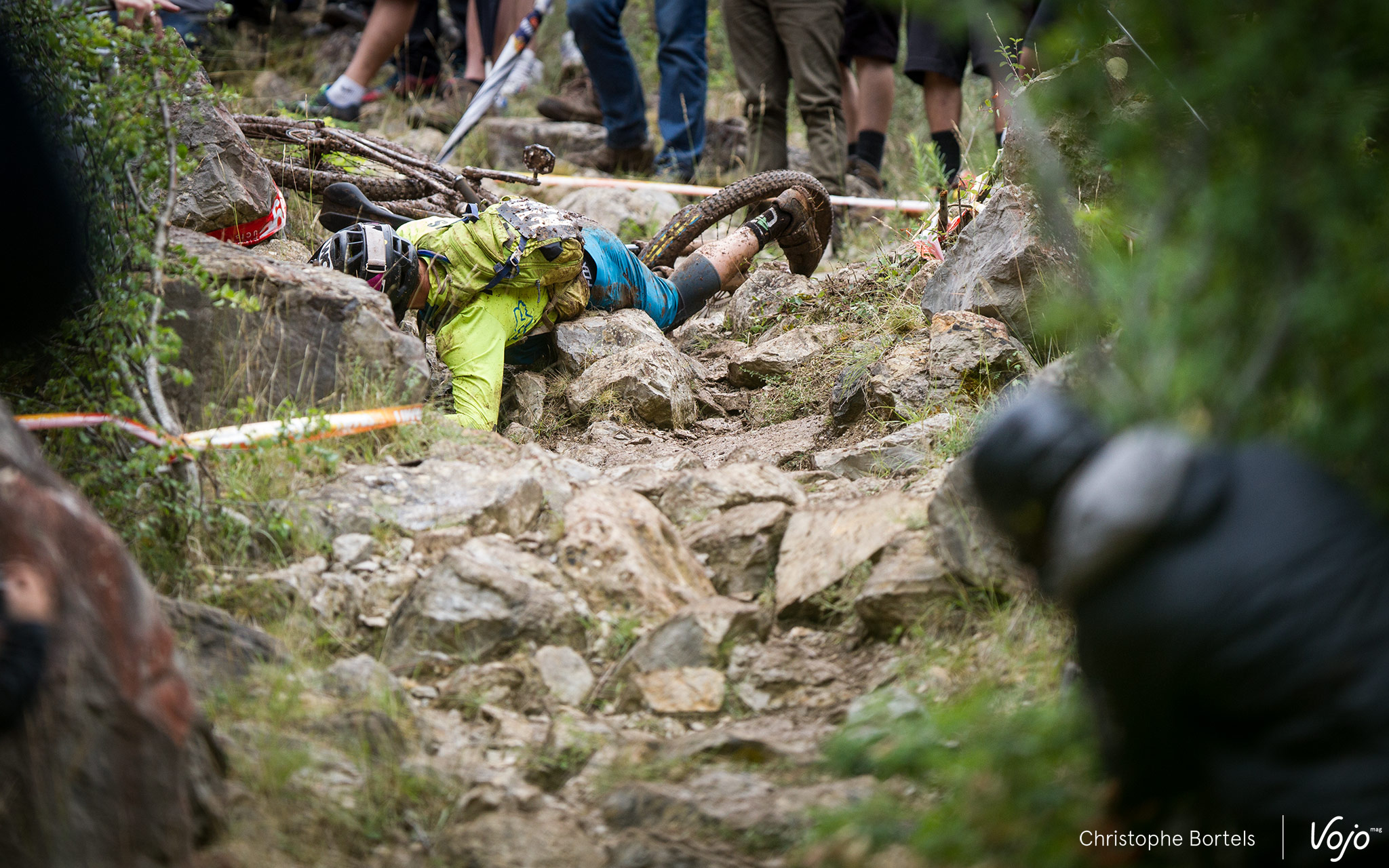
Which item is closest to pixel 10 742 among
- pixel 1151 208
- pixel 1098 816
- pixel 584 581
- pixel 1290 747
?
pixel 584 581

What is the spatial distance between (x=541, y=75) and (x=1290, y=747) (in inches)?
388

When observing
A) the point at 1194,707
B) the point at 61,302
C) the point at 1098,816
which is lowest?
the point at 61,302

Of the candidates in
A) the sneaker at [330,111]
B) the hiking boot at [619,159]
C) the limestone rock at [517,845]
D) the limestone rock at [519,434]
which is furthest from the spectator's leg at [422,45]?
the limestone rock at [517,845]

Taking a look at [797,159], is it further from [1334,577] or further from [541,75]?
[1334,577]

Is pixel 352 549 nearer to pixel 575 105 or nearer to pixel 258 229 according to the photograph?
pixel 258 229

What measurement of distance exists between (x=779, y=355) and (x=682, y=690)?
2420mm

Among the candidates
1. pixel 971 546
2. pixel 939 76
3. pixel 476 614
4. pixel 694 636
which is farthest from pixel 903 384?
pixel 939 76

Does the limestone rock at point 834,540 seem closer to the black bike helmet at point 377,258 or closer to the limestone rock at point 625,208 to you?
the black bike helmet at point 377,258

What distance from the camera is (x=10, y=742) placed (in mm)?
1710

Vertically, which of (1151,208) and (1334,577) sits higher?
(1151,208)

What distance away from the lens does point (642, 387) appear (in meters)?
4.27

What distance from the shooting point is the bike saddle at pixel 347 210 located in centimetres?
465

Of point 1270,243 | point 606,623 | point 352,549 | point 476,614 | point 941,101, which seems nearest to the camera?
point 1270,243

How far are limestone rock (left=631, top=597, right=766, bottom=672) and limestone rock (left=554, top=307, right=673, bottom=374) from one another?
2053mm
